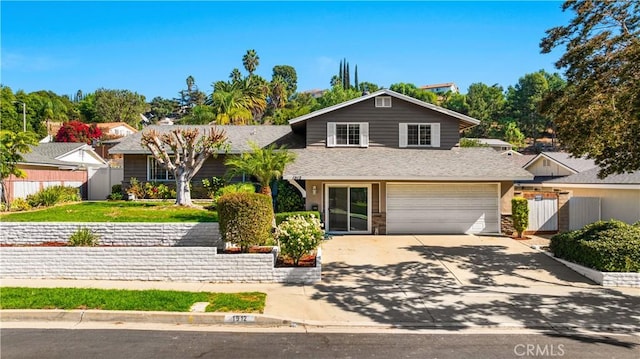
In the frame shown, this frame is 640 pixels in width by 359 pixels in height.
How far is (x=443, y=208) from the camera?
17.6 metres

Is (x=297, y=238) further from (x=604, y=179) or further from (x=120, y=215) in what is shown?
(x=604, y=179)

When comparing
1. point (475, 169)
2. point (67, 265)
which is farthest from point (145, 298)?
point (475, 169)

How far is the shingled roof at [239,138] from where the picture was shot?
Result: 2133cm

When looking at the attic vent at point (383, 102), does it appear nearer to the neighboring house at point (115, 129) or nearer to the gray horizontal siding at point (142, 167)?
the gray horizontal siding at point (142, 167)

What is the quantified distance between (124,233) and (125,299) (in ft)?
14.0

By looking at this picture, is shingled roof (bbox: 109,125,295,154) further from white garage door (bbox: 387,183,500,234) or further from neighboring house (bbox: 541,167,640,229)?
neighboring house (bbox: 541,167,640,229)

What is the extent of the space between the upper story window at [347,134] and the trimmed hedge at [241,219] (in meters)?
8.80

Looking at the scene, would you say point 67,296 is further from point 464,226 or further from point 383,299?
point 464,226

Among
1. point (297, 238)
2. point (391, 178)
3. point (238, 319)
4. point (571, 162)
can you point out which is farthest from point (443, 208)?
point (571, 162)

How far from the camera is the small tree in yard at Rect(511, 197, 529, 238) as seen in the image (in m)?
16.6

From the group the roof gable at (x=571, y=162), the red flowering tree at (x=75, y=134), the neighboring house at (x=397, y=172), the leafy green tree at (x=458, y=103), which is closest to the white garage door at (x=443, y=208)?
the neighboring house at (x=397, y=172)

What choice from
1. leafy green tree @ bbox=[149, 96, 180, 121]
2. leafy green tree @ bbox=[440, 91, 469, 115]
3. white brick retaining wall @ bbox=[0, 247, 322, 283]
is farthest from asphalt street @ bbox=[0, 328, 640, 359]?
leafy green tree @ bbox=[149, 96, 180, 121]

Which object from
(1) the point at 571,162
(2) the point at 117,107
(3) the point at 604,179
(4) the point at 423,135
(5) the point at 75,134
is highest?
(2) the point at 117,107

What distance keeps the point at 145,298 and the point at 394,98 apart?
1432cm
